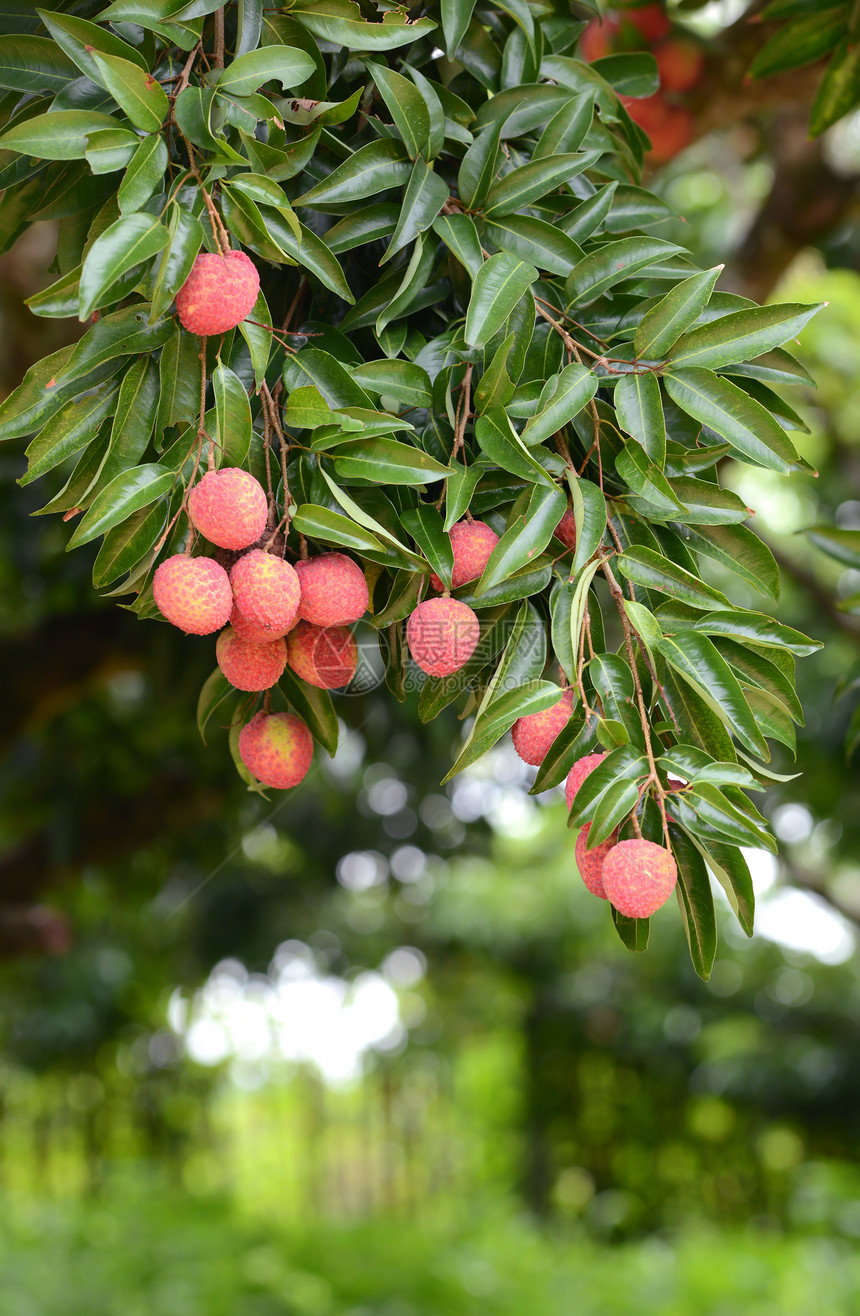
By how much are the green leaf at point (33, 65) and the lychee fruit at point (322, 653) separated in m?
A: 0.32

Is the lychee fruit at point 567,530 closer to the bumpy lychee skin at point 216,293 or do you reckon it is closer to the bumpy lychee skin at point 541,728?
the bumpy lychee skin at point 541,728

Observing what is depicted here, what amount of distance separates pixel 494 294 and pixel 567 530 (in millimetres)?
128

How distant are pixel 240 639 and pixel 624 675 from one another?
0.20m

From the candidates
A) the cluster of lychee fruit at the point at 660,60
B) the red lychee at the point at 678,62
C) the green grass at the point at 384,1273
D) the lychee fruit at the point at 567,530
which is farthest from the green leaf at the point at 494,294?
the green grass at the point at 384,1273

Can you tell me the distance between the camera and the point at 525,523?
0.52 meters

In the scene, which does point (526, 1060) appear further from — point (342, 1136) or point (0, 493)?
point (0, 493)

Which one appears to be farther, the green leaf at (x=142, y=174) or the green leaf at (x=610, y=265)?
the green leaf at (x=610, y=265)

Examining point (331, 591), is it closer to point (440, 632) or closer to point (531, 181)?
point (440, 632)

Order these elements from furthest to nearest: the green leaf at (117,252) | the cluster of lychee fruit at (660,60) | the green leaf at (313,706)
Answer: the cluster of lychee fruit at (660,60), the green leaf at (313,706), the green leaf at (117,252)

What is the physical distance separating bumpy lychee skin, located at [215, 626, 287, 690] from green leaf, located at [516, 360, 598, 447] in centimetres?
18

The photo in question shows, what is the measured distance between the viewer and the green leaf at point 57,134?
49cm

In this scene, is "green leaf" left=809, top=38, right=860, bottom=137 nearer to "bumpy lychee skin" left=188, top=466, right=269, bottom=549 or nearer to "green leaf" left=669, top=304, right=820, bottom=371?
"green leaf" left=669, top=304, right=820, bottom=371

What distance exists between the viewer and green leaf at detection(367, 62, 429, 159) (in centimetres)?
58

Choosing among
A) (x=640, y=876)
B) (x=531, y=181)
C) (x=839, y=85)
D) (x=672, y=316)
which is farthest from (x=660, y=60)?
(x=640, y=876)
